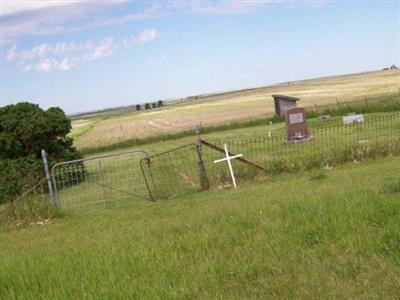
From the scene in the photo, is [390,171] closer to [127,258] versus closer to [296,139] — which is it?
[127,258]

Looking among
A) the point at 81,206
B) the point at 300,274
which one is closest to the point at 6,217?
the point at 81,206

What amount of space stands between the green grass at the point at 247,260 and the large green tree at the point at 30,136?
712 inches

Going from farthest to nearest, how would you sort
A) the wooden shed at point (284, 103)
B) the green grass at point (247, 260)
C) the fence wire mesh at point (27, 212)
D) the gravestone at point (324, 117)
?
the wooden shed at point (284, 103) → the gravestone at point (324, 117) → the fence wire mesh at point (27, 212) → the green grass at point (247, 260)

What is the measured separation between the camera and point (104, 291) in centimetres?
475

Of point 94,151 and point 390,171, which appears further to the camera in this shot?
point 94,151

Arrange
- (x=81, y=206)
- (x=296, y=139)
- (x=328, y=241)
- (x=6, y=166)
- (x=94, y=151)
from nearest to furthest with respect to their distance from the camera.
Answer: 1. (x=328, y=241)
2. (x=81, y=206)
3. (x=6, y=166)
4. (x=296, y=139)
5. (x=94, y=151)

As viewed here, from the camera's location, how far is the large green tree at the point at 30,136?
24147mm

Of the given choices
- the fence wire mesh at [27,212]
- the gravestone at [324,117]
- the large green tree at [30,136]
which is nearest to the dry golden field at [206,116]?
the gravestone at [324,117]

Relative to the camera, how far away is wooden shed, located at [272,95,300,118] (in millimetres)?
40753

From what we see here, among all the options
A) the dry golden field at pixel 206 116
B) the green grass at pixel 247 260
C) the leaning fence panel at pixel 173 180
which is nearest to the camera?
the green grass at pixel 247 260

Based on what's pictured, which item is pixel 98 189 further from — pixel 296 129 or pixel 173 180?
pixel 296 129

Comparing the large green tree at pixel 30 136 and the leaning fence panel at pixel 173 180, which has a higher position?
the large green tree at pixel 30 136

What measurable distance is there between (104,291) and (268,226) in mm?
2018

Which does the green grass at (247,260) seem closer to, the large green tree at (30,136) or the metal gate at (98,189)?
the metal gate at (98,189)
